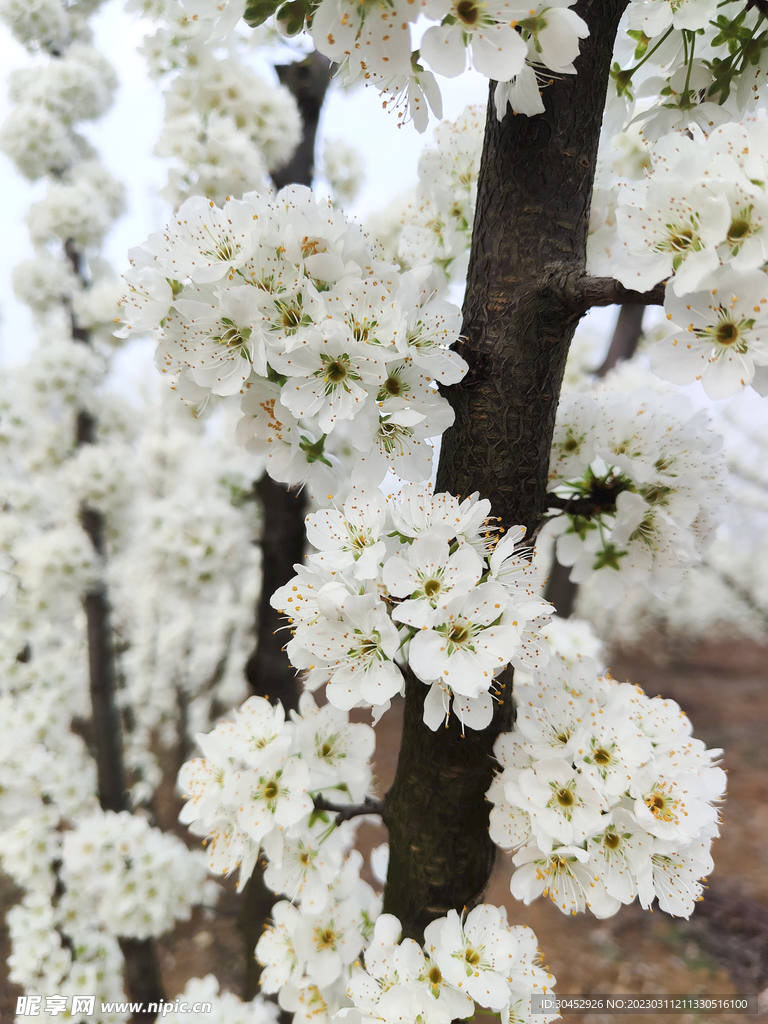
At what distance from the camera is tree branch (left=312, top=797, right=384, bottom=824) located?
1.03 meters

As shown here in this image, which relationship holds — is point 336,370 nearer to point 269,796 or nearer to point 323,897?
point 269,796

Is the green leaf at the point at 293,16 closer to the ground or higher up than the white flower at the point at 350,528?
higher up

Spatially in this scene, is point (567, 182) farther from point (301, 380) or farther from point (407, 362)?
point (301, 380)

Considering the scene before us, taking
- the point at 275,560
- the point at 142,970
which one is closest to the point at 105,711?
the point at 142,970

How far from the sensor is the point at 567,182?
0.85m

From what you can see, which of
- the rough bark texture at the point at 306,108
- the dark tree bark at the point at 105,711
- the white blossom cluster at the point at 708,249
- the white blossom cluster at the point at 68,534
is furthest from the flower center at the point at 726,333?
the dark tree bark at the point at 105,711

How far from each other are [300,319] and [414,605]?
0.39m

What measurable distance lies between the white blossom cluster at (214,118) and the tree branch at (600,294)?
1413 millimetres

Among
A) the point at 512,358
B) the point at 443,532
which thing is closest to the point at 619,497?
the point at 512,358

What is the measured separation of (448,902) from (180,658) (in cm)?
466

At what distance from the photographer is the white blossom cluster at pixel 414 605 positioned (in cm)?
71

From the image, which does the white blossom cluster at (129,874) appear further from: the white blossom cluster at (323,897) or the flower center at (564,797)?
the flower center at (564,797)

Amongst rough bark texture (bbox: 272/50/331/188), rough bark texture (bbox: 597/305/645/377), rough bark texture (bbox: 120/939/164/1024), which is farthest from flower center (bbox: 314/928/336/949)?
rough bark texture (bbox: 597/305/645/377)

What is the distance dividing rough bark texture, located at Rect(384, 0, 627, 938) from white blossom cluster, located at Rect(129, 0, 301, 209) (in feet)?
4.25
